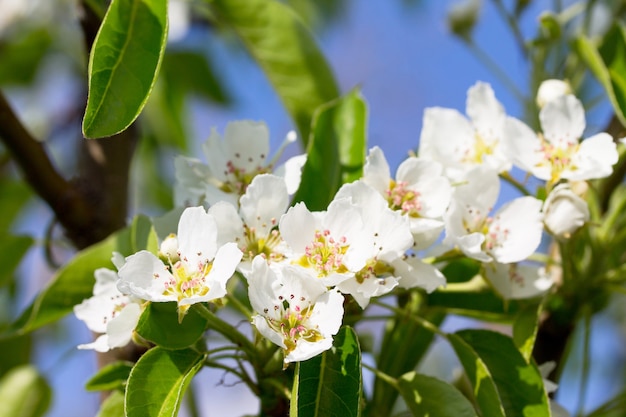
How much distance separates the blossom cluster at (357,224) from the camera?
90 cm

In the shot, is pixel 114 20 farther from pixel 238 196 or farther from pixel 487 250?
pixel 487 250


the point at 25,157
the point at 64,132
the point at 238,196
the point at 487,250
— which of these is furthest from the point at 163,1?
the point at 64,132

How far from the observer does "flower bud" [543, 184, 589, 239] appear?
1.03 meters

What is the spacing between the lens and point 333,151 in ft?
3.76

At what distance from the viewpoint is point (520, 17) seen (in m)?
1.59

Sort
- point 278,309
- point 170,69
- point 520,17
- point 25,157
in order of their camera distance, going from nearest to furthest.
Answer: point 278,309 < point 25,157 < point 520,17 < point 170,69

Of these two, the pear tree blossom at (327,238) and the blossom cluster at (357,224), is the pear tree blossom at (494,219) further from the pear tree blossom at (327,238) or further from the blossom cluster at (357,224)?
the pear tree blossom at (327,238)

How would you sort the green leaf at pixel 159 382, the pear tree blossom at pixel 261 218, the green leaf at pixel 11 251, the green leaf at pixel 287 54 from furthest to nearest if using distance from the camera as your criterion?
the green leaf at pixel 11 251 < the green leaf at pixel 287 54 < the pear tree blossom at pixel 261 218 < the green leaf at pixel 159 382

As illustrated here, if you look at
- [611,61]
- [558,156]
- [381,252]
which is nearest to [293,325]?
[381,252]

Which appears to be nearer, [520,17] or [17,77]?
[520,17]

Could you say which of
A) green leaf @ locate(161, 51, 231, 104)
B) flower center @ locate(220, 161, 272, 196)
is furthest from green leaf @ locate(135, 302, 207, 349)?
green leaf @ locate(161, 51, 231, 104)

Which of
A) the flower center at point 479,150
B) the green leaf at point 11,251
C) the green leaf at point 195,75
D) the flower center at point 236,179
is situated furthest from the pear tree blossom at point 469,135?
the green leaf at point 195,75

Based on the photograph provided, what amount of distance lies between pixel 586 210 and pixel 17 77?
1.87m

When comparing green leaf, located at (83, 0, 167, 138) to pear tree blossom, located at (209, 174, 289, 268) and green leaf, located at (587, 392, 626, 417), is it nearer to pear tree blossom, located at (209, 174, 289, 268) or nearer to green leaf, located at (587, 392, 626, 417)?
pear tree blossom, located at (209, 174, 289, 268)
